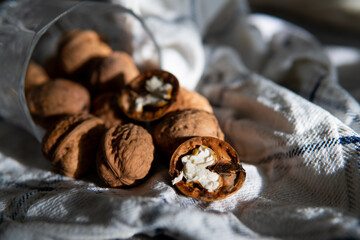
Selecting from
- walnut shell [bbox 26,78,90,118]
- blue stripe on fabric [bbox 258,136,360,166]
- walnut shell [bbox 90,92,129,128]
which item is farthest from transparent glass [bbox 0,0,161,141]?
blue stripe on fabric [bbox 258,136,360,166]

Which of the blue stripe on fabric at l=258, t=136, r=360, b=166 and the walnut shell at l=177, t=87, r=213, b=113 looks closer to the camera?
the blue stripe on fabric at l=258, t=136, r=360, b=166

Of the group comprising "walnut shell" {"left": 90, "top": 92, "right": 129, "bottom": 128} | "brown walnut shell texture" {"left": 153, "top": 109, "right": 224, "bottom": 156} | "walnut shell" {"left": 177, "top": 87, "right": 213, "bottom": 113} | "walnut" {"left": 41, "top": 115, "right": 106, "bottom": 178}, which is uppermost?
"walnut shell" {"left": 177, "top": 87, "right": 213, "bottom": 113}

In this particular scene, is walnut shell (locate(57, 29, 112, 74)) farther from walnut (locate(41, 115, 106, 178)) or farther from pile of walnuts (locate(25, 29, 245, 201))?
walnut (locate(41, 115, 106, 178))

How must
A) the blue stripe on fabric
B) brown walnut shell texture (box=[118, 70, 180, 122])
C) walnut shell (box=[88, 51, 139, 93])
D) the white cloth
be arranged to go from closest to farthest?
the white cloth → the blue stripe on fabric → brown walnut shell texture (box=[118, 70, 180, 122]) → walnut shell (box=[88, 51, 139, 93])

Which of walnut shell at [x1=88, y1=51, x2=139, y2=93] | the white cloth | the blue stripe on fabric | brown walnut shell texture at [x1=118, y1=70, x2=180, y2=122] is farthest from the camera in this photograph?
walnut shell at [x1=88, y1=51, x2=139, y2=93]

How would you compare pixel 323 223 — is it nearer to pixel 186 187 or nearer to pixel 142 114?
pixel 186 187

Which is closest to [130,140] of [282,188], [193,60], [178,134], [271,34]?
[178,134]
